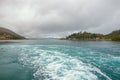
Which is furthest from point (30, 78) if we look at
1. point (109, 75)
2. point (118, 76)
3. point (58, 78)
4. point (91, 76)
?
point (118, 76)

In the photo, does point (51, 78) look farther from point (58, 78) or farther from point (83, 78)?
point (83, 78)

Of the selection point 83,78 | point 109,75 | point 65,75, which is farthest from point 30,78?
point 109,75

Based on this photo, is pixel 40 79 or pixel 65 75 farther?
pixel 65 75

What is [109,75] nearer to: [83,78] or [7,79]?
[83,78]

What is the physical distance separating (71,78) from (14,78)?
6739 mm

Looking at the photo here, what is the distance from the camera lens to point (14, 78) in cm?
1352

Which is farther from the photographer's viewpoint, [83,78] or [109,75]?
[109,75]

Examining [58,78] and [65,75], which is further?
[65,75]

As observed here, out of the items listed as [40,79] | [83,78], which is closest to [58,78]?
[40,79]

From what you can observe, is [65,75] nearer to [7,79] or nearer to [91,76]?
[91,76]

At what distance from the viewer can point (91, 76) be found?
45.1 feet

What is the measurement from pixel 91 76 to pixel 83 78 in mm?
1314

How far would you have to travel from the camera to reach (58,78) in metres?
13.1

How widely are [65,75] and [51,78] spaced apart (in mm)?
1828
